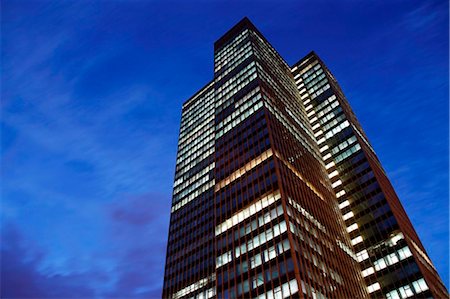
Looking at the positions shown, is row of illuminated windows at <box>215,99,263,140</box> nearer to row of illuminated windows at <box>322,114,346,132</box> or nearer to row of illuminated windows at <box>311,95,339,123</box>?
row of illuminated windows at <box>322,114,346,132</box>

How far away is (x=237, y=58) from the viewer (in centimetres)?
14475

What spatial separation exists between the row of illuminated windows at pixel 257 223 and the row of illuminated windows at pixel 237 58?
76.8 m

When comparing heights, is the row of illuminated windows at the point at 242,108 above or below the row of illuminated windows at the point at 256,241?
above

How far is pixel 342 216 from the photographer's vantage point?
102062 mm

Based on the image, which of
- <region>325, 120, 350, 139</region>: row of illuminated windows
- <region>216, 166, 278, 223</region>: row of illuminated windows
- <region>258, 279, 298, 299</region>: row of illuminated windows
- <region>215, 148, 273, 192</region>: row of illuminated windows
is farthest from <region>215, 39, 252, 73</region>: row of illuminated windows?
<region>258, 279, 298, 299</region>: row of illuminated windows

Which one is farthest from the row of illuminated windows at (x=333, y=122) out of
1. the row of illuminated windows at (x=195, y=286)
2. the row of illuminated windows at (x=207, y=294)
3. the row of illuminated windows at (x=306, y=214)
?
the row of illuminated windows at (x=207, y=294)

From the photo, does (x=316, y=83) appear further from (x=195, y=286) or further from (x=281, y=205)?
(x=195, y=286)

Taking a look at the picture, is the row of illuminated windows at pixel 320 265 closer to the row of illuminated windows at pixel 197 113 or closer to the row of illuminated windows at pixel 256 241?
the row of illuminated windows at pixel 256 241

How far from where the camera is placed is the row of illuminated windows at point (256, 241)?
7269 cm

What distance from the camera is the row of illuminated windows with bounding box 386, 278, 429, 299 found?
78250mm

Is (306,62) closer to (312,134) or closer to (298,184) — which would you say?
(312,134)

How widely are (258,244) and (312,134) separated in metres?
64.8

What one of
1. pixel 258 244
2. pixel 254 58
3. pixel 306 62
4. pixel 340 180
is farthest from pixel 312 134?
pixel 258 244

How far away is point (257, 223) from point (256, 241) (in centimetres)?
452
